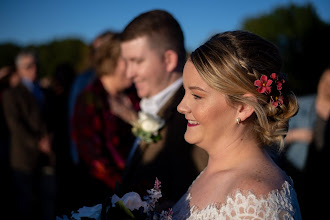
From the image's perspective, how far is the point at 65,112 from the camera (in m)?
6.04

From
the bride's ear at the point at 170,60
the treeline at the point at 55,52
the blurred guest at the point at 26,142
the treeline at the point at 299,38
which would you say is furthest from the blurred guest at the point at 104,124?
the treeline at the point at 55,52

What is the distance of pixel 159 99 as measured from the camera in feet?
9.91

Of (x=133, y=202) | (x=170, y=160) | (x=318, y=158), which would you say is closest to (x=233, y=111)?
(x=133, y=202)

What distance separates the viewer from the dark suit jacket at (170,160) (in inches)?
98.2

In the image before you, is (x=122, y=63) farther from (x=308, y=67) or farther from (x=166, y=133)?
(x=308, y=67)

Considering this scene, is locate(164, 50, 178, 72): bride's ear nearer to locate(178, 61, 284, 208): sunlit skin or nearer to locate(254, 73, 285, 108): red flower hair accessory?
locate(178, 61, 284, 208): sunlit skin

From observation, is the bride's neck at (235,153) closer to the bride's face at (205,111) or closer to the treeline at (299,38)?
the bride's face at (205,111)

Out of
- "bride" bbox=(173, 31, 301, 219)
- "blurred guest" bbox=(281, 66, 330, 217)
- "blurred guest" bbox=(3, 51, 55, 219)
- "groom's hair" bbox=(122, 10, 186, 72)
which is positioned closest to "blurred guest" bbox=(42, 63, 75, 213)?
"blurred guest" bbox=(3, 51, 55, 219)

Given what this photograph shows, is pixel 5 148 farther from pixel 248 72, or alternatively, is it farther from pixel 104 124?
pixel 248 72

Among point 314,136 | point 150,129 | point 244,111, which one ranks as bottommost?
point 314,136

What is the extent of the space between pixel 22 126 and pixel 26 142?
0.28 m

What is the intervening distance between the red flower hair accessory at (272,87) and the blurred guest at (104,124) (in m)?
2.12

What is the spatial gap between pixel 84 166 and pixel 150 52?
5.48ft

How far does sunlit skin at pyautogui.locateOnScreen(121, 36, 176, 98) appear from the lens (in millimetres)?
2994
